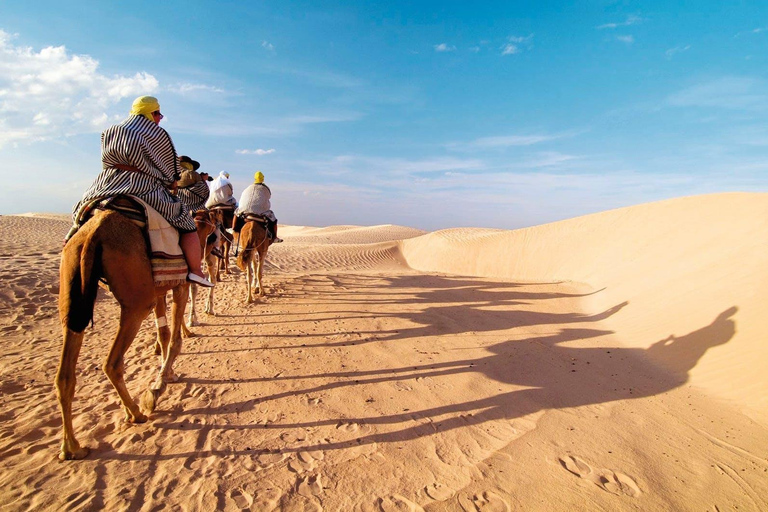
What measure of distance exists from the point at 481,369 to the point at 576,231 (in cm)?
1534

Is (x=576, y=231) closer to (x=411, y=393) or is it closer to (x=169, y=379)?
(x=411, y=393)

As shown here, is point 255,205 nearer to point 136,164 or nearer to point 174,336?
point 174,336

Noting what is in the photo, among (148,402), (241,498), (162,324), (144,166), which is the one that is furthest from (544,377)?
(144,166)

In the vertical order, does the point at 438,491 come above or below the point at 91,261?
below

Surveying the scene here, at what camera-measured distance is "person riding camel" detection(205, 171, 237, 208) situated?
773cm

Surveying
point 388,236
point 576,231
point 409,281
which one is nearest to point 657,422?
point 409,281

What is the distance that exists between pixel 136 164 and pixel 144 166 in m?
0.06

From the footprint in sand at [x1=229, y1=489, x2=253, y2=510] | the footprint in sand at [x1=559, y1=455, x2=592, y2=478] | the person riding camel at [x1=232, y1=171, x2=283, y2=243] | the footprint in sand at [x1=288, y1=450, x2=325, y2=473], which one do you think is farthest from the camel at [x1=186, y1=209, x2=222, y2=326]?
the footprint in sand at [x1=559, y1=455, x2=592, y2=478]

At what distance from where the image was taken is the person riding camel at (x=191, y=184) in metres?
5.89

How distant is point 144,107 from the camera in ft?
12.1

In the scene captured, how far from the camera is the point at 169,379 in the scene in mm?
4266

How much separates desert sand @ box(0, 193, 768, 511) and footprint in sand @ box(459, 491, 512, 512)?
0.05 ft

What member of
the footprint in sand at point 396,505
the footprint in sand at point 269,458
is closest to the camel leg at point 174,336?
the footprint in sand at point 269,458

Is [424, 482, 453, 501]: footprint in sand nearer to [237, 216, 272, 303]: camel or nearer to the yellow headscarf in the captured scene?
the yellow headscarf
